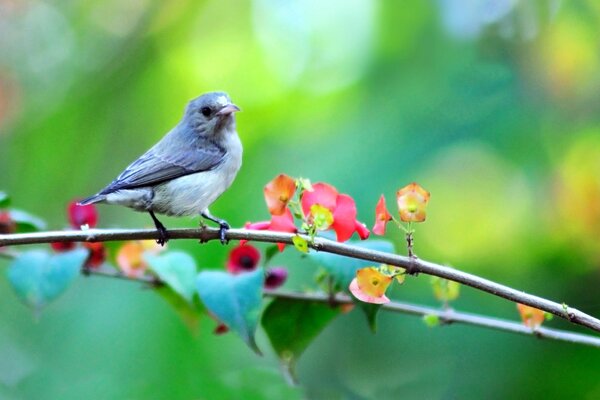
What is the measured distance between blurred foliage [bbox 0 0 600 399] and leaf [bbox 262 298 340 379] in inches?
52.2

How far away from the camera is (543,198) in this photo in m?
3.63

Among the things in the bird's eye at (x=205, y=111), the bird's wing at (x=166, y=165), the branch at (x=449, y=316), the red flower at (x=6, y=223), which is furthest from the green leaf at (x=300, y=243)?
the bird's eye at (x=205, y=111)

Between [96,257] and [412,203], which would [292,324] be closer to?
[412,203]

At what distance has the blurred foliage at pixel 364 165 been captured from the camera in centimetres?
353

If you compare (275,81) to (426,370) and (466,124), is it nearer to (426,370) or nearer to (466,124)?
(466,124)

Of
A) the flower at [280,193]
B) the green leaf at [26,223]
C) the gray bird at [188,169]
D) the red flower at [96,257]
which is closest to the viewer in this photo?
the flower at [280,193]

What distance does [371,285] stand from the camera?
174cm

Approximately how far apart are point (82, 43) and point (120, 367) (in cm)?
308

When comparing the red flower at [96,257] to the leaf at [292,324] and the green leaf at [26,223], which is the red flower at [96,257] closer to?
the green leaf at [26,223]

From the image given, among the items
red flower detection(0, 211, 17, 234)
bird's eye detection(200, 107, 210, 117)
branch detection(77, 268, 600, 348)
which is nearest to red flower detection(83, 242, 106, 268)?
branch detection(77, 268, 600, 348)

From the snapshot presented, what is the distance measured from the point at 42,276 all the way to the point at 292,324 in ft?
2.39

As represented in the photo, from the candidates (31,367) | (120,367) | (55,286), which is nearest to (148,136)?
(31,367)

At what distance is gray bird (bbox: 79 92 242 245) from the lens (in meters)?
3.07

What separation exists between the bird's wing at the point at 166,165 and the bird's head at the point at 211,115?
0.13 meters
